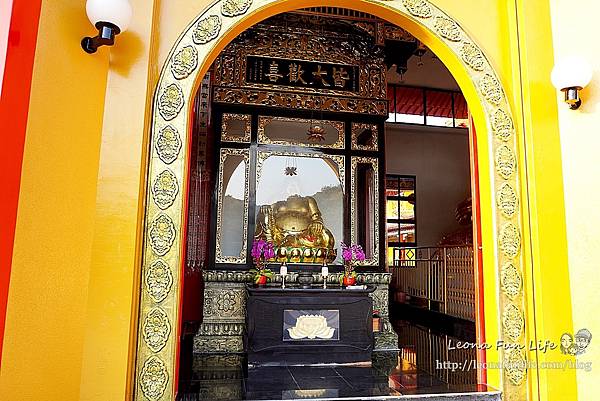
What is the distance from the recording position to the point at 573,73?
3041mm

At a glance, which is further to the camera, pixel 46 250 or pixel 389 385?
pixel 389 385

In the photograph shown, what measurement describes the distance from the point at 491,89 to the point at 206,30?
7.21 ft

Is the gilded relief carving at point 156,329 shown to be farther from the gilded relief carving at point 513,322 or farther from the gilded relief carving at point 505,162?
the gilded relief carving at point 505,162

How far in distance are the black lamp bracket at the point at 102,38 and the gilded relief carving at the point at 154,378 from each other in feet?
6.14

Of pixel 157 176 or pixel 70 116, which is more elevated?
pixel 70 116

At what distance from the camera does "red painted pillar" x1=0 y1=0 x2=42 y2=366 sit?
1867 millimetres

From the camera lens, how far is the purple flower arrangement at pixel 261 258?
5447 millimetres

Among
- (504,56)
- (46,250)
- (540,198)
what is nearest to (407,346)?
(540,198)

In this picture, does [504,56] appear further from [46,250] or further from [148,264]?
[46,250]

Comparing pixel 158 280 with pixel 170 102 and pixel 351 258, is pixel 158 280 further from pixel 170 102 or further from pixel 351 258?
pixel 351 258

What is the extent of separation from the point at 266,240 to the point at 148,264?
11.0ft

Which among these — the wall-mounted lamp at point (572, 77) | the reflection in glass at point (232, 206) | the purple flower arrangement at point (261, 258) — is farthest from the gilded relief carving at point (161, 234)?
the reflection in glass at point (232, 206)

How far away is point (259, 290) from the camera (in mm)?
5062

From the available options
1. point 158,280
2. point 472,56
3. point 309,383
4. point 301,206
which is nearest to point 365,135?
point 301,206
